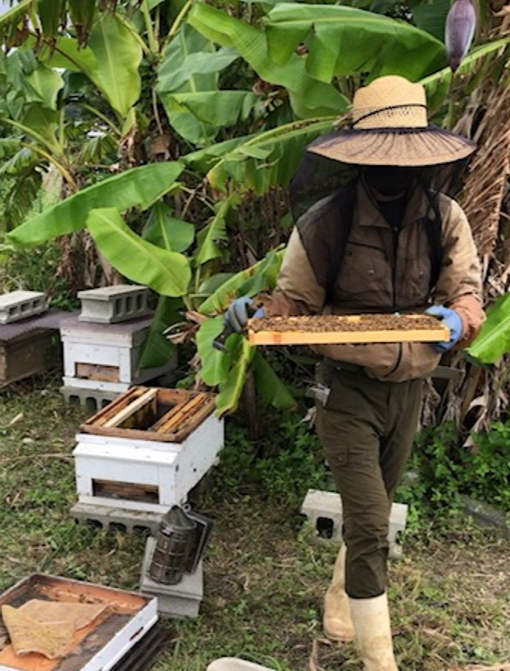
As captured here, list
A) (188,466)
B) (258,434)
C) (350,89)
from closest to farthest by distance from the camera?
Answer: (188,466) → (350,89) → (258,434)

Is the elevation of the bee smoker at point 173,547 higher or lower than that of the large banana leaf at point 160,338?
lower

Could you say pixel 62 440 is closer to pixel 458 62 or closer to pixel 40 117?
pixel 40 117

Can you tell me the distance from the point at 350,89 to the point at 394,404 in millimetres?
2088

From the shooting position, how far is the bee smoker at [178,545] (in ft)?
10.2

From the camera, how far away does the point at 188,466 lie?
12.8 feet

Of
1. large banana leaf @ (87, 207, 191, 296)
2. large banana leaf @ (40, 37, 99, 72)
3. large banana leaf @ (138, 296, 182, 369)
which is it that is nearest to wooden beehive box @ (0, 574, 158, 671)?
large banana leaf @ (87, 207, 191, 296)

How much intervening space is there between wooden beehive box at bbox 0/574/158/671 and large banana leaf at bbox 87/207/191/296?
56.2 inches

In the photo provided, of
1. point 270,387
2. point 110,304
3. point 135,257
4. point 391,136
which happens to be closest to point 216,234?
point 135,257

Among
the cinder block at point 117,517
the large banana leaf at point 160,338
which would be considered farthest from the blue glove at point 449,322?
the large banana leaf at point 160,338

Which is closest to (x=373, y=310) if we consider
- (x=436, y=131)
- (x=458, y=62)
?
(x=436, y=131)

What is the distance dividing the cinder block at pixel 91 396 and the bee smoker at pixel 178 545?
212 cm

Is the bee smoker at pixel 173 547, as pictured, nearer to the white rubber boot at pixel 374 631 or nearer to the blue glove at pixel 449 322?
the white rubber boot at pixel 374 631

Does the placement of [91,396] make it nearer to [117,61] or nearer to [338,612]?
[117,61]

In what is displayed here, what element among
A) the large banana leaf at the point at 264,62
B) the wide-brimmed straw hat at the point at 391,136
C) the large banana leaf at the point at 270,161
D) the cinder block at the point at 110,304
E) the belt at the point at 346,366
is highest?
the large banana leaf at the point at 264,62
